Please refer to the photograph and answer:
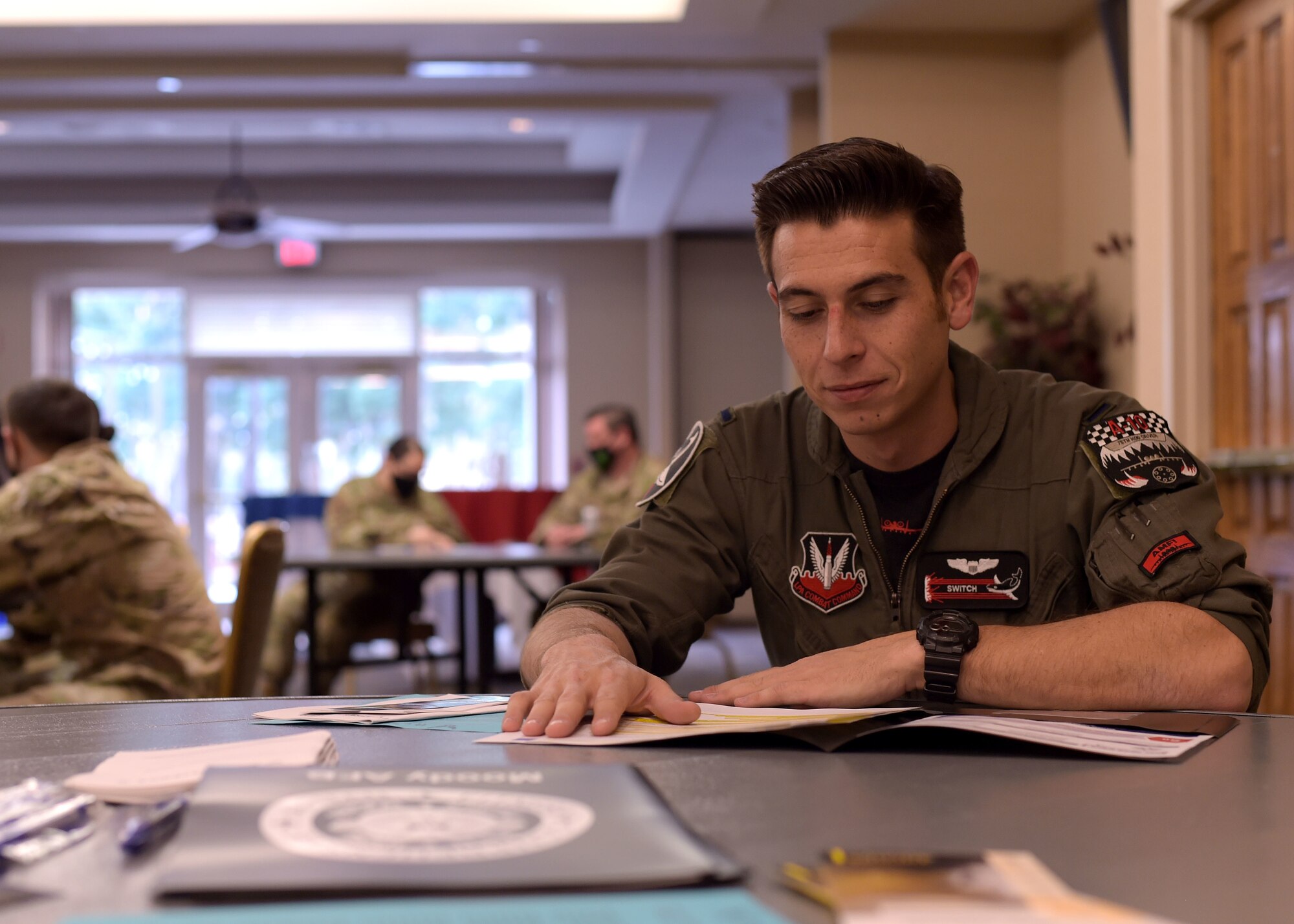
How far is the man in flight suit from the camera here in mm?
1076

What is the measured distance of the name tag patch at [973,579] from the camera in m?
1.35

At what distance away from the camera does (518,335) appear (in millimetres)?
10039

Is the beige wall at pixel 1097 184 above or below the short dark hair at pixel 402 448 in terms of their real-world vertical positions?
above

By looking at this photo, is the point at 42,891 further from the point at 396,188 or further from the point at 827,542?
the point at 396,188

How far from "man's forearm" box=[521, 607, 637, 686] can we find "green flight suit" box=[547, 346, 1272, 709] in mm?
44

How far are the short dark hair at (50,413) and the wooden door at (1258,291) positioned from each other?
3009mm

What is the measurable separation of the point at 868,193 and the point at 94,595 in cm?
202

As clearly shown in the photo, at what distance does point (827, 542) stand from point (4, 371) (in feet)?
31.2

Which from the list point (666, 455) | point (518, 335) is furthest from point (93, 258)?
point (666, 455)

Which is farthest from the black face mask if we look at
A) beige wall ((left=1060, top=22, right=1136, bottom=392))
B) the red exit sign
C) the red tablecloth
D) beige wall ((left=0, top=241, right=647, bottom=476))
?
the red exit sign

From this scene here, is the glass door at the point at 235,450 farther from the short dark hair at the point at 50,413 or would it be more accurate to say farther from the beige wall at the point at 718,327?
the short dark hair at the point at 50,413

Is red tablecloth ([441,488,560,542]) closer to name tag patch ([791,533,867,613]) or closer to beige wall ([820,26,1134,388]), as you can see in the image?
beige wall ([820,26,1134,388])

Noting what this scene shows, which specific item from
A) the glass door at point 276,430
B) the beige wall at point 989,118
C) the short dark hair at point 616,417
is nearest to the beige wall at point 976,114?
the beige wall at point 989,118

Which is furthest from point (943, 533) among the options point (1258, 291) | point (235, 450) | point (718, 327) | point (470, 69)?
point (235, 450)
